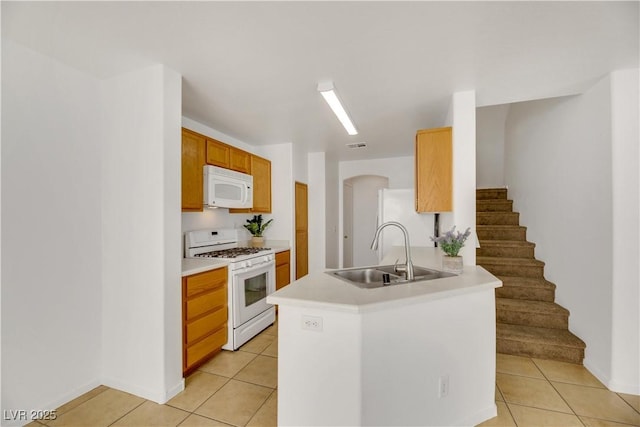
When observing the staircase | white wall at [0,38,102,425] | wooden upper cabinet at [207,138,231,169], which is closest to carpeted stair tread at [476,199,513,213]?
the staircase

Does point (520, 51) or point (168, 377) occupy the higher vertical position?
point (520, 51)

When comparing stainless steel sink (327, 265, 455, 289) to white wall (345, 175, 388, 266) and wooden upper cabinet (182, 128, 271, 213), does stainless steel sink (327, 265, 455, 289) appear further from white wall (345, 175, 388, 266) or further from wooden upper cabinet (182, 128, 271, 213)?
white wall (345, 175, 388, 266)

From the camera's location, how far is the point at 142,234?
6.79ft

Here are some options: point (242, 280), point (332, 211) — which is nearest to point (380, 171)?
point (332, 211)

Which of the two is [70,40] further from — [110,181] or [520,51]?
[520,51]

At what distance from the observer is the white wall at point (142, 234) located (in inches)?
79.5

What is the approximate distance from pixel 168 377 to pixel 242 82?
237cm

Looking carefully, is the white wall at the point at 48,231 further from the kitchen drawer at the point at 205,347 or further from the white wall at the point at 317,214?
the white wall at the point at 317,214

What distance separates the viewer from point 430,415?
1.60 m

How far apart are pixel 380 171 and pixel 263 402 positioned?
179 inches

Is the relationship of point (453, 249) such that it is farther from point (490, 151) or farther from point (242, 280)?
point (490, 151)

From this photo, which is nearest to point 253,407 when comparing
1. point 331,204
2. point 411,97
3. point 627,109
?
point 411,97

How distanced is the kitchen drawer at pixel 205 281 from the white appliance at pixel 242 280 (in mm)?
100

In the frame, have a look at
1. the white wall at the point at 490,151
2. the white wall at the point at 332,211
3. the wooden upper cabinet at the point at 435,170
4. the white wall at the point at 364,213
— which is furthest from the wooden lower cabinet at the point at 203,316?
the white wall at the point at 490,151
